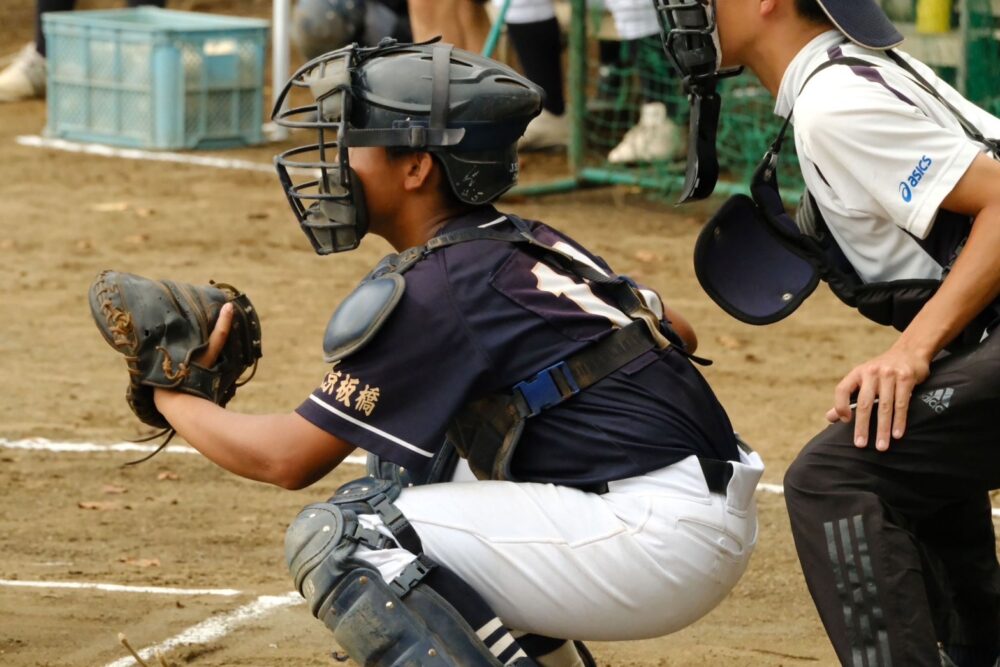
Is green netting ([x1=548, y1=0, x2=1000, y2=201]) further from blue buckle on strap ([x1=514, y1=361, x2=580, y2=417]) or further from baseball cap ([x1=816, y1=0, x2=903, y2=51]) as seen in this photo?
blue buckle on strap ([x1=514, y1=361, x2=580, y2=417])

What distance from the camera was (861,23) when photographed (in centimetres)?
309

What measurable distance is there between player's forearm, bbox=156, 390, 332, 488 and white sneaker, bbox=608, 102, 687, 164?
20.4 feet

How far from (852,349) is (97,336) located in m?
2.87

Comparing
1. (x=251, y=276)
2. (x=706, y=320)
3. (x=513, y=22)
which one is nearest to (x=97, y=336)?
(x=251, y=276)

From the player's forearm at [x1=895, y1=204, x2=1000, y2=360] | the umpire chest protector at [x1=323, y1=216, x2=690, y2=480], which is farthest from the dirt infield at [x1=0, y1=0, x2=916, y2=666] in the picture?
the player's forearm at [x1=895, y1=204, x2=1000, y2=360]

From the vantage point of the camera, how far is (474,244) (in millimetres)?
2986

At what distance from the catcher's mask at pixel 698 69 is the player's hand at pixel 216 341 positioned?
3.00 ft

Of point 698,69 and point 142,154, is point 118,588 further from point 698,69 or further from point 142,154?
point 142,154

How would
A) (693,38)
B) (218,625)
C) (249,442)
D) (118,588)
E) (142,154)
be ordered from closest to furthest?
(249,442)
(693,38)
(218,625)
(118,588)
(142,154)

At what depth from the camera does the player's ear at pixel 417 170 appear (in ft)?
9.95

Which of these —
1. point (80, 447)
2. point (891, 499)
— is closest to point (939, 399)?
point (891, 499)

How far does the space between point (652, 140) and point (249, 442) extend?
6.36m

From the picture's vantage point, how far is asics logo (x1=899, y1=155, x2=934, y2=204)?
2.88m

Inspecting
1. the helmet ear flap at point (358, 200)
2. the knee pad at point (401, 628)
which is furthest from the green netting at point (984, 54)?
the knee pad at point (401, 628)
